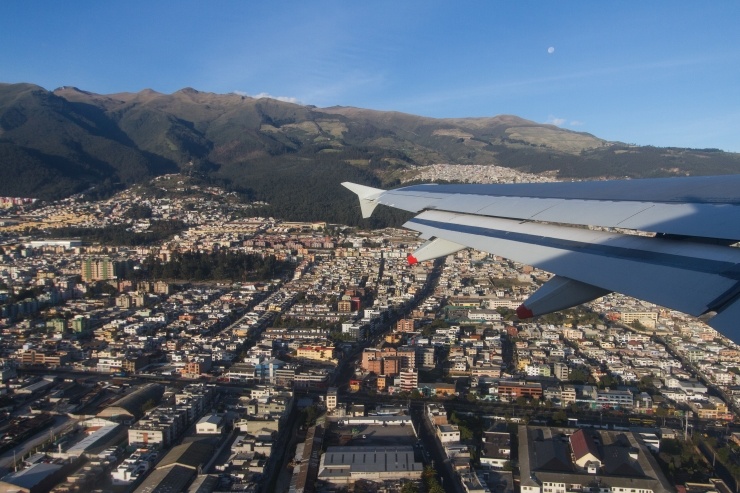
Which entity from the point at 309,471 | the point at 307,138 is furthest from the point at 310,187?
the point at 309,471

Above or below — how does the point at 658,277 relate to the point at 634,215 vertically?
below

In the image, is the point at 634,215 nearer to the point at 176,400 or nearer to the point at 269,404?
the point at 269,404

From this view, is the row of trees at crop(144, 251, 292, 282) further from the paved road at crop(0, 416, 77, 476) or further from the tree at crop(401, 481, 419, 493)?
the tree at crop(401, 481, 419, 493)

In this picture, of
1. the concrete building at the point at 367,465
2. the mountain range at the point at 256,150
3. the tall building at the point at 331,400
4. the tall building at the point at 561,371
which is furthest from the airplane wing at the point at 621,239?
the mountain range at the point at 256,150

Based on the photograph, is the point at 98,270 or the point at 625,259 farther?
the point at 98,270

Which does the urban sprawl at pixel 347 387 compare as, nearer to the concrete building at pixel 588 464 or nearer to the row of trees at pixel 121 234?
the concrete building at pixel 588 464

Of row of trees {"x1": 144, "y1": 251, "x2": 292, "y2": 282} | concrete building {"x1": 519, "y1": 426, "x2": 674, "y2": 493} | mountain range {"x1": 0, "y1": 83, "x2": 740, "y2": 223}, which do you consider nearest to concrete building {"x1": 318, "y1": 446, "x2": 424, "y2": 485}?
concrete building {"x1": 519, "y1": 426, "x2": 674, "y2": 493}

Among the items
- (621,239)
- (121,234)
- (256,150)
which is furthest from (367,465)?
(256,150)

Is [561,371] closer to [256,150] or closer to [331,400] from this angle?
[331,400]
